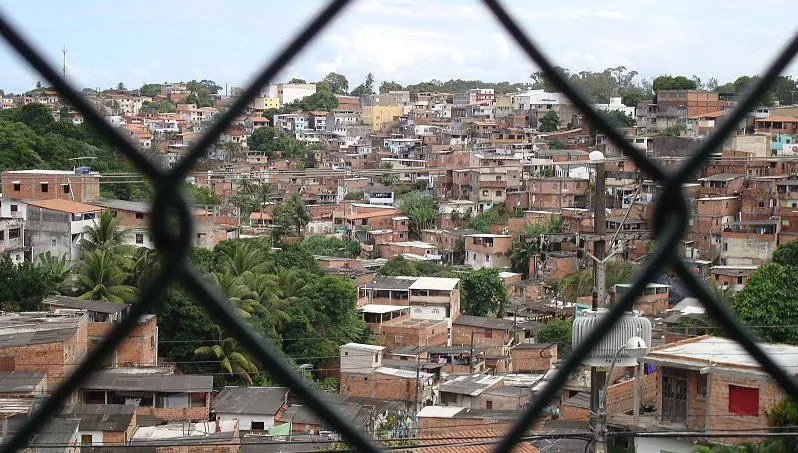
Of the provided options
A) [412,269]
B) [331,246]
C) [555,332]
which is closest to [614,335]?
[555,332]

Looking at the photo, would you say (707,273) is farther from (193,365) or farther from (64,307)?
(64,307)

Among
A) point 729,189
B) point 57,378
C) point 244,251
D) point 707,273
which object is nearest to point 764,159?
point 729,189

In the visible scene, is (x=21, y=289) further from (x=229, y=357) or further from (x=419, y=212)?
(x=419, y=212)

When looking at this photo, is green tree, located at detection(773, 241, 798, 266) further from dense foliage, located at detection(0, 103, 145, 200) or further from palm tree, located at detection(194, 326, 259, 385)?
dense foliage, located at detection(0, 103, 145, 200)

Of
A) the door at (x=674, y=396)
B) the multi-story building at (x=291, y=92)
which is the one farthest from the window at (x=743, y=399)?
the multi-story building at (x=291, y=92)

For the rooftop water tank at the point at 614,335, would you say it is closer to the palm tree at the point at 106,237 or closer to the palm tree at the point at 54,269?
the palm tree at the point at 54,269

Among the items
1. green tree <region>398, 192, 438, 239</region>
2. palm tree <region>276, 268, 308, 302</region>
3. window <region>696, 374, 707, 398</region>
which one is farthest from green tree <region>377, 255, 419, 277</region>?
window <region>696, 374, 707, 398</region>
